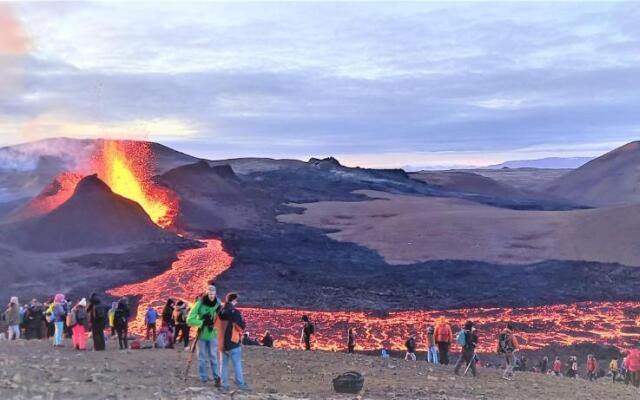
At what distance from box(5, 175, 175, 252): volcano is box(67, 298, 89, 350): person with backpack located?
3121 centimetres

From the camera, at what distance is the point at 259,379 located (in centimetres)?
1416

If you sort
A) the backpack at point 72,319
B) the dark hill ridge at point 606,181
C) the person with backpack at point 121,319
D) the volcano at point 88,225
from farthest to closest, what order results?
the dark hill ridge at point 606,181 → the volcano at point 88,225 → the person with backpack at point 121,319 → the backpack at point 72,319

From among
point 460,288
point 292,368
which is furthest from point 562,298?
point 292,368

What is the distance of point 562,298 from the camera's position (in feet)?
129

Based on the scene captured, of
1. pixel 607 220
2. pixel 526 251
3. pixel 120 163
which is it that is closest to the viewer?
pixel 526 251

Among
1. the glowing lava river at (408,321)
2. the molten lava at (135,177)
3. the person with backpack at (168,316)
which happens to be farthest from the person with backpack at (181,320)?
the molten lava at (135,177)

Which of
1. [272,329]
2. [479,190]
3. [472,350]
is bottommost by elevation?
[272,329]

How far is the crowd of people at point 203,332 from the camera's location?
12000mm

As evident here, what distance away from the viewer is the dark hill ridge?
121m

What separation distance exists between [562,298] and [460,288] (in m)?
5.87

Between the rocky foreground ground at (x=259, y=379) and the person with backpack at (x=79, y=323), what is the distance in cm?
35

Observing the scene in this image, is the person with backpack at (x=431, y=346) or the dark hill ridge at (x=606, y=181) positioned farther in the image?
the dark hill ridge at (x=606, y=181)

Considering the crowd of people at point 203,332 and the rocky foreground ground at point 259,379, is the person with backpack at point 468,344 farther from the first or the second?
the rocky foreground ground at point 259,379

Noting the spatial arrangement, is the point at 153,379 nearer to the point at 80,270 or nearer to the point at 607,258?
the point at 80,270
